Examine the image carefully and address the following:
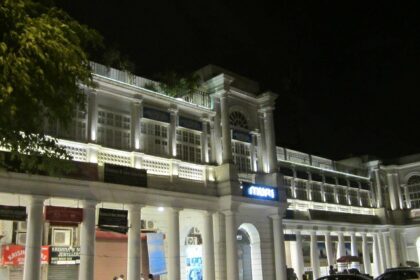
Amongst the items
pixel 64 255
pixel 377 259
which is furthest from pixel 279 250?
pixel 377 259

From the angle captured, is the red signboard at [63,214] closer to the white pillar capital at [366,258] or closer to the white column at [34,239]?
the white column at [34,239]

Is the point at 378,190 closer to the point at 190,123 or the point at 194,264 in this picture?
the point at 194,264

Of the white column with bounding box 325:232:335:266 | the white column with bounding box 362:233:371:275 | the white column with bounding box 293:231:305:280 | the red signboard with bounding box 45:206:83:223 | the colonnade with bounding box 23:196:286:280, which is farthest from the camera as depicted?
the white column with bounding box 362:233:371:275

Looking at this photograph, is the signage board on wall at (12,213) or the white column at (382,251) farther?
the white column at (382,251)

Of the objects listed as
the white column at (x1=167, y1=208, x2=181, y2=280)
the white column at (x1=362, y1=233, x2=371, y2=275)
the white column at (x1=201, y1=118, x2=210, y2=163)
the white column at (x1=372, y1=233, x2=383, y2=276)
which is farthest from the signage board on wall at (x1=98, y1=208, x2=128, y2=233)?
the white column at (x1=372, y1=233, x2=383, y2=276)

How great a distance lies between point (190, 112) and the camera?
2389cm

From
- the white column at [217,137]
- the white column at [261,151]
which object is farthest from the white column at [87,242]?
the white column at [261,151]

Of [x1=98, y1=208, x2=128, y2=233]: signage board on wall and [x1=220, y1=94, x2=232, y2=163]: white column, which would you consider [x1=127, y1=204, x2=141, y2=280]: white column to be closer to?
[x1=98, y1=208, x2=128, y2=233]: signage board on wall

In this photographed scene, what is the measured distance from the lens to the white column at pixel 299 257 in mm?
31453

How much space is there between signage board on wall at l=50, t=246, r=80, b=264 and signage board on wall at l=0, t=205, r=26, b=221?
2944mm

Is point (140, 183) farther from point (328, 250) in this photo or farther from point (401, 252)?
point (401, 252)

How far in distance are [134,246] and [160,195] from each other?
2.49 m

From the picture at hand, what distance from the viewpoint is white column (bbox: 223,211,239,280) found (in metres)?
22.6

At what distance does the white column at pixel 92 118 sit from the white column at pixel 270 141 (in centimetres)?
1055
